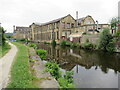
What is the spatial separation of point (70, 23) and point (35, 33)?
23.5 metres

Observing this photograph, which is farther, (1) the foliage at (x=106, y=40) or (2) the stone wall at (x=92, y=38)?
(2) the stone wall at (x=92, y=38)

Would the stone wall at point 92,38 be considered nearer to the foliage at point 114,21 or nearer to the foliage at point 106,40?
the foliage at point 106,40

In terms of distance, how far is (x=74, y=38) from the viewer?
94.9ft

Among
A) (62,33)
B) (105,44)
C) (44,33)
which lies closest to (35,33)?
(44,33)

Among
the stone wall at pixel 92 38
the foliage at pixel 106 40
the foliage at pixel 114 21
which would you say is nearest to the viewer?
the foliage at pixel 106 40

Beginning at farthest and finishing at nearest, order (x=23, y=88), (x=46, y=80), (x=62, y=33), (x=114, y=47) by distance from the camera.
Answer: (x=62, y=33)
(x=114, y=47)
(x=46, y=80)
(x=23, y=88)

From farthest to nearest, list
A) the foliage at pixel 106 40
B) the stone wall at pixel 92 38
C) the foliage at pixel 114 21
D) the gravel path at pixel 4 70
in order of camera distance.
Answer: the foliage at pixel 114 21
the stone wall at pixel 92 38
the foliage at pixel 106 40
the gravel path at pixel 4 70

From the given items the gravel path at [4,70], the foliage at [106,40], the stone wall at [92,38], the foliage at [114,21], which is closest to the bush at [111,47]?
the foliage at [106,40]

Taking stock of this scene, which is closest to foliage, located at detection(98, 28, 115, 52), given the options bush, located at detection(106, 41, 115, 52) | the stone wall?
bush, located at detection(106, 41, 115, 52)

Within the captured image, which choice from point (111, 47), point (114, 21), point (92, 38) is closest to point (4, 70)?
point (111, 47)

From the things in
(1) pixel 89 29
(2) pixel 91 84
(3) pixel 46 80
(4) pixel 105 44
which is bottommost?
(2) pixel 91 84

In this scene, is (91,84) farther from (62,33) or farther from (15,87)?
(62,33)

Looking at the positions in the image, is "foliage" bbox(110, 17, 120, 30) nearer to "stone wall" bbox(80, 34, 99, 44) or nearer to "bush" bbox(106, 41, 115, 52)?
"stone wall" bbox(80, 34, 99, 44)

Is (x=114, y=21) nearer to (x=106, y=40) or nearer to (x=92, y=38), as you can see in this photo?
(x=92, y=38)
